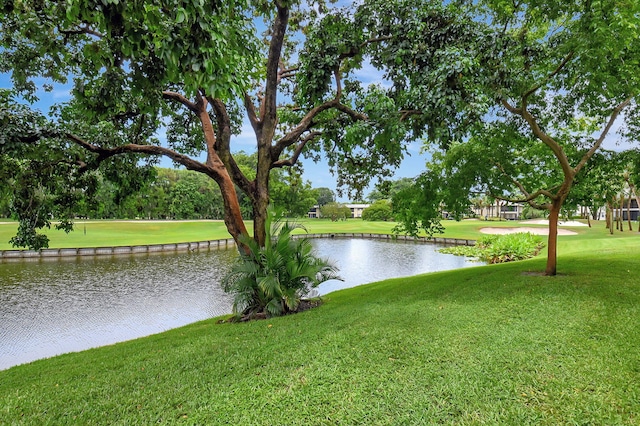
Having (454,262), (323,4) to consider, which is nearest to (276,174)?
(454,262)

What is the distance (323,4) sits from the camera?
6.63 metres

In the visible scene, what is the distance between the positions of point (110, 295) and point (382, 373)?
1103 cm

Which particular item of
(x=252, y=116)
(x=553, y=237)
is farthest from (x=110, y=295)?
(x=553, y=237)

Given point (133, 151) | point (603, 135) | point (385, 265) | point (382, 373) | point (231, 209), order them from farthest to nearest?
point (385, 265)
point (231, 209)
point (133, 151)
point (603, 135)
point (382, 373)

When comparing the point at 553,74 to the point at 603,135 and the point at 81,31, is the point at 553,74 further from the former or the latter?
the point at 81,31

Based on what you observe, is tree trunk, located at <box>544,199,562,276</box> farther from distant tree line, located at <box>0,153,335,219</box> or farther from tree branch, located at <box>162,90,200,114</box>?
distant tree line, located at <box>0,153,335,219</box>

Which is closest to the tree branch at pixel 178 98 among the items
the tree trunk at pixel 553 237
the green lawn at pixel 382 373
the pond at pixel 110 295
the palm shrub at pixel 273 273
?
the palm shrub at pixel 273 273

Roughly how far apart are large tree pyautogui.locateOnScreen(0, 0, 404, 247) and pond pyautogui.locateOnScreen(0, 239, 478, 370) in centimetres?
264

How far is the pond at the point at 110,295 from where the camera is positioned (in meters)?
7.19

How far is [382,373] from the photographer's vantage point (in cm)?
280

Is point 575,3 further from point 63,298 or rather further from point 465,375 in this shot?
point 63,298

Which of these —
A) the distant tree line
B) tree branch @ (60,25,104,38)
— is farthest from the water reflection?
the distant tree line

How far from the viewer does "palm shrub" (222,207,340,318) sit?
5959 mm

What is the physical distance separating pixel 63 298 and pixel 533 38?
1422cm
